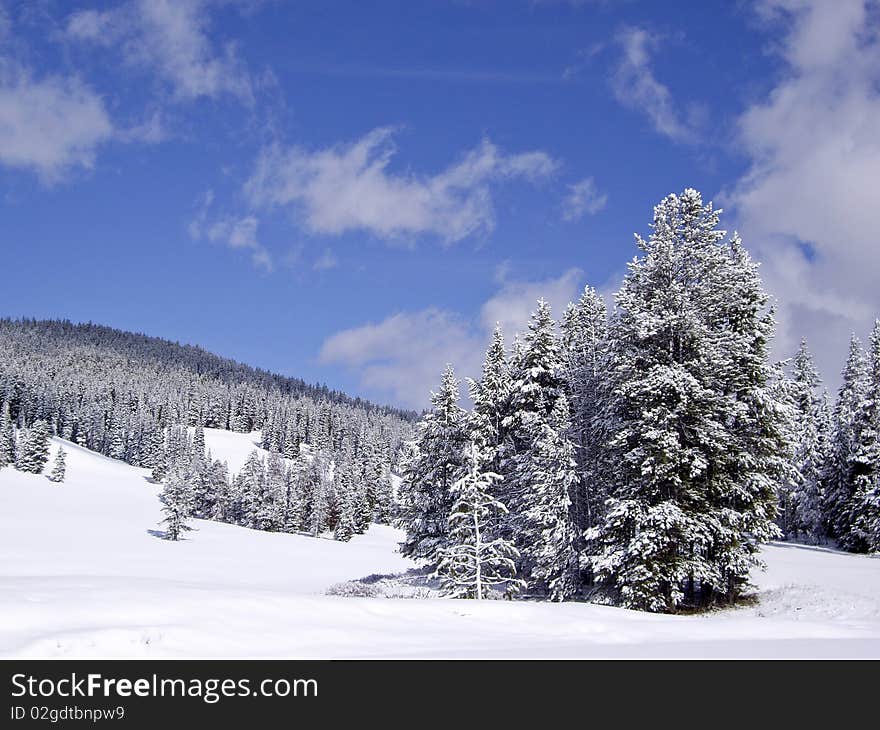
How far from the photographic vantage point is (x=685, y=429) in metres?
21.2

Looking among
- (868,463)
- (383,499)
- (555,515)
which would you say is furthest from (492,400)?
(383,499)

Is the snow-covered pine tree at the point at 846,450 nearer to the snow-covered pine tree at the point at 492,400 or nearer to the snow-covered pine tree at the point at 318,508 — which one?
the snow-covered pine tree at the point at 492,400

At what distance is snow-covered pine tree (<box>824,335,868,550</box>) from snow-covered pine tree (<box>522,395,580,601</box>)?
87.2 ft

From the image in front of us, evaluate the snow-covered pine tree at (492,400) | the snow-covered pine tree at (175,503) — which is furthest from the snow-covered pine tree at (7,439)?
the snow-covered pine tree at (492,400)

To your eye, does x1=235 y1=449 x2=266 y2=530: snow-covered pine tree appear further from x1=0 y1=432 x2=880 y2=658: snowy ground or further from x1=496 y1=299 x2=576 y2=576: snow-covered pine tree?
→ x1=0 y1=432 x2=880 y2=658: snowy ground

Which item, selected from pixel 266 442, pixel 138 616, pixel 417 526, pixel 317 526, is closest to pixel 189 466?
pixel 317 526

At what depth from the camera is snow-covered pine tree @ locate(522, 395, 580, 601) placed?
24625 mm

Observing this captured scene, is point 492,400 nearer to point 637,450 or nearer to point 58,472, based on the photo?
point 637,450

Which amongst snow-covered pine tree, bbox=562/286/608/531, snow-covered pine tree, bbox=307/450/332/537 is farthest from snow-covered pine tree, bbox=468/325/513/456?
snow-covered pine tree, bbox=307/450/332/537

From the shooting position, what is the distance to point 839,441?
44.2m

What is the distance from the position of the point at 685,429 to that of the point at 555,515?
6.46 meters

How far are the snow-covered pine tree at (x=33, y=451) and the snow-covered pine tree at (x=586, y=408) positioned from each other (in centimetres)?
9553
